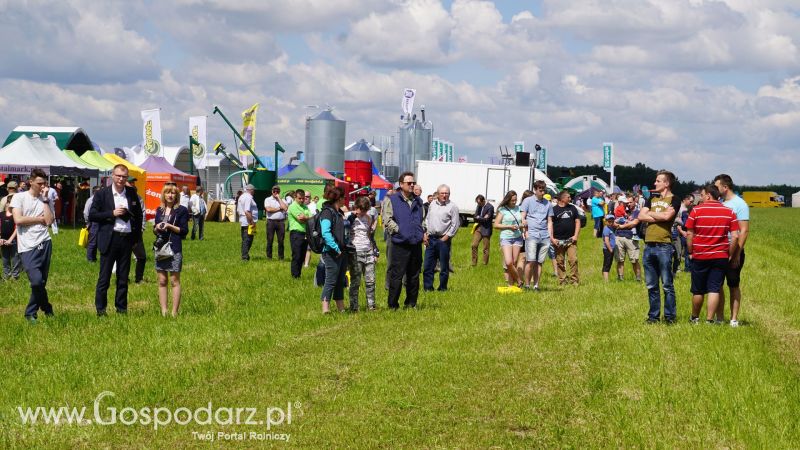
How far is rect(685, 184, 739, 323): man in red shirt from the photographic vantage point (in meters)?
12.3

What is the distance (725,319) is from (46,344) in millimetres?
8395

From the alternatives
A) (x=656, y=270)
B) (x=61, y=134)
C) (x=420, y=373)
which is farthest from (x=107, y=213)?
(x=61, y=134)

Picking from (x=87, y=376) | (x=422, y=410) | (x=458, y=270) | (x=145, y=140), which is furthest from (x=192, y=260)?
(x=145, y=140)

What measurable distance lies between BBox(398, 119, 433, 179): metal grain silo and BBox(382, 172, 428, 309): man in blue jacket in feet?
319

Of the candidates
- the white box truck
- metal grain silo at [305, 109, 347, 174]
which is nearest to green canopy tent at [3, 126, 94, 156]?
the white box truck

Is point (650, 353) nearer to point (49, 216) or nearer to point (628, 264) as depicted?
point (49, 216)

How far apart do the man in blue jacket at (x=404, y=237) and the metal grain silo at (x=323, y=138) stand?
70.0 m

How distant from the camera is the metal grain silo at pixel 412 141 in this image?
370 ft

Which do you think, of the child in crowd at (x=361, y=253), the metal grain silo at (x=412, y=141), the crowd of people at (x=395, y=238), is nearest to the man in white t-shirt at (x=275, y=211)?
the crowd of people at (x=395, y=238)

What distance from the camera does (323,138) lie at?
84.9m

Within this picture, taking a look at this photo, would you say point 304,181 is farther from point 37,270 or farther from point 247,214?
point 37,270

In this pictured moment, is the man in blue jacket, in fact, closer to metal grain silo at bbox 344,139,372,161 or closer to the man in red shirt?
the man in red shirt

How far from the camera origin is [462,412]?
7.90 meters

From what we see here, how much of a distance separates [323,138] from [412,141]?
94.4ft
